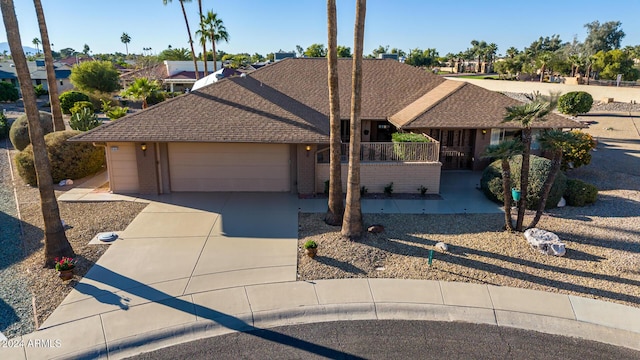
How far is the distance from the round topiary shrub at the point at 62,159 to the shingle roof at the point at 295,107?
3114 millimetres

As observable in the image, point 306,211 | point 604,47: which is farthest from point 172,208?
point 604,47

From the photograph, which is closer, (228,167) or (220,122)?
(220,122)

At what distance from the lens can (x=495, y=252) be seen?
39.9ft

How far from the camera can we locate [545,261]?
460 inches

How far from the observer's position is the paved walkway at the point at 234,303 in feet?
28.2

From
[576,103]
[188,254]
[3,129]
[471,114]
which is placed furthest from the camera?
[576,103]

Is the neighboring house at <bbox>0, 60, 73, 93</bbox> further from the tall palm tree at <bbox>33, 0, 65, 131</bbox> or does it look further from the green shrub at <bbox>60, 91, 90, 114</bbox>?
the tall palm tree at <bbox>33, 0, 65, 131</bbox>

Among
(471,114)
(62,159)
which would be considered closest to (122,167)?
(62,159)

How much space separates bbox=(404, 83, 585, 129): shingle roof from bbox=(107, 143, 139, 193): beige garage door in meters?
11.4

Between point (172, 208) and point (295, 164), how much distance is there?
16.5ft

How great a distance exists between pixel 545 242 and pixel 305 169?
8881 mm

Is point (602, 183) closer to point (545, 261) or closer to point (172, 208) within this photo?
point (545, 261)

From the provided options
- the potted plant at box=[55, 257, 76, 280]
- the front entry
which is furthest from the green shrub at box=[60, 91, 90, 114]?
the front entry

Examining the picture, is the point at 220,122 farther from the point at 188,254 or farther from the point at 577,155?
the point at 577,155
